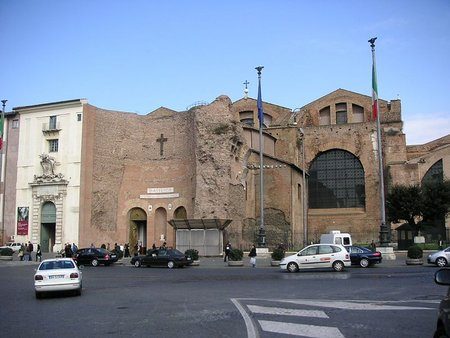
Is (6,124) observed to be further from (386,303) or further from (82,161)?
(386,303)

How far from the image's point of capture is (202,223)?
40.0 m

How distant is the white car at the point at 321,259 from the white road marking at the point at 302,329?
1562 cm

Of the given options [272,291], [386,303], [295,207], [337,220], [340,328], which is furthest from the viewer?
[337,220]

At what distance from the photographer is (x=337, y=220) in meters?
55.0

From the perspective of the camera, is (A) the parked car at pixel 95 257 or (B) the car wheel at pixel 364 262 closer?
(B) the car wheel at pixel 364 262

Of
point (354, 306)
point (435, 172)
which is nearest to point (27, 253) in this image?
point (354, 306)

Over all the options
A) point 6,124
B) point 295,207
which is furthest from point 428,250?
point 6,124

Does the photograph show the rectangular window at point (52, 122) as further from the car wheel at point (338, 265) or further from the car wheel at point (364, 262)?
the car wheel at point (338, 265)

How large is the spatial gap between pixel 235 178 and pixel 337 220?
15.3 meters

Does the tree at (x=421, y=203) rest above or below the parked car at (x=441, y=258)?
above

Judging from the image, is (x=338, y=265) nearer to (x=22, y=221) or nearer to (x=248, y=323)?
(x=248, y=323)

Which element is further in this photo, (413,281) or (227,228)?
(227,228)

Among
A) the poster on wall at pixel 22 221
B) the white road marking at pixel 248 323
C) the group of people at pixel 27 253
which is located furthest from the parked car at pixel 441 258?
the poster on wall at pixel 22 221

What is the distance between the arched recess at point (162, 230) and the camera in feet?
151
